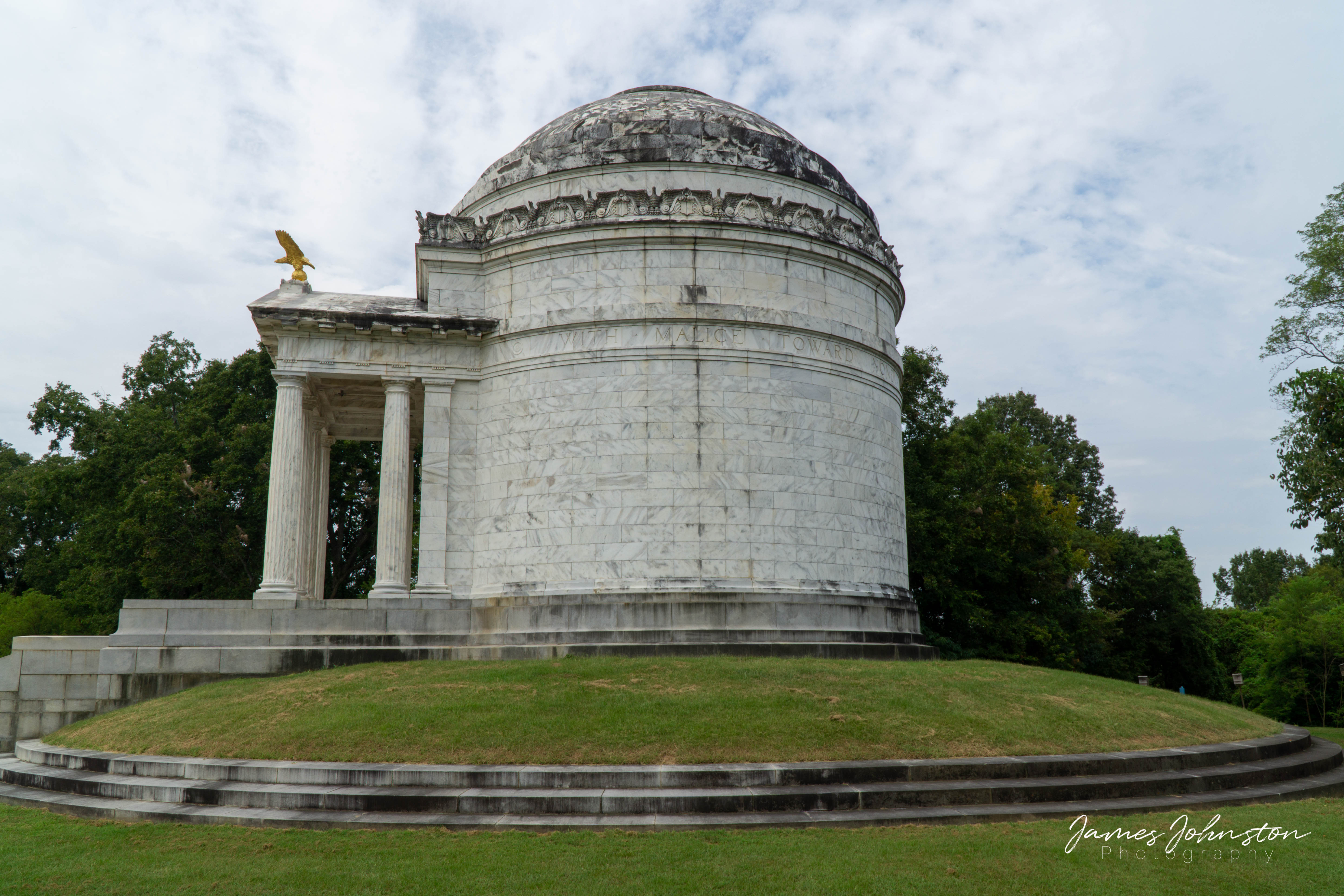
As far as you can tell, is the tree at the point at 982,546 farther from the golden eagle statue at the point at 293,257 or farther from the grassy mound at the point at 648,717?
the golden eagle statue at the point at 293,257

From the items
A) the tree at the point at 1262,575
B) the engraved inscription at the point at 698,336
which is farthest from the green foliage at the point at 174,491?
the tree at the point at 1262,575

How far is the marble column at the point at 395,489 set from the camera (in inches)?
933

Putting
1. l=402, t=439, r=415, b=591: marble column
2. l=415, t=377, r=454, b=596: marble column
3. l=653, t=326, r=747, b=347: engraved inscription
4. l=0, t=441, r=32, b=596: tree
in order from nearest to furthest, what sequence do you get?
l=653, t=326, r=747, b=347: engraved inscription
l=415, t=377, r=454, b=596: marble column
l=402, t=439, r=415, b=591: marble column
l=0, t=441, r=32, b=596: tree

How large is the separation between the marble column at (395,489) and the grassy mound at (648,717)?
4.19 meters

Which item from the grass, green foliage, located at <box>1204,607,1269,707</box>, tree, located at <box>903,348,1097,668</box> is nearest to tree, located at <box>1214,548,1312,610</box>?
green foliage, located at <box>1204,607,1269,707</box>

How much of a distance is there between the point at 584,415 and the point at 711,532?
4607 millimetres

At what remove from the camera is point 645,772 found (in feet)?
42.1

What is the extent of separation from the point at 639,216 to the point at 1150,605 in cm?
4009

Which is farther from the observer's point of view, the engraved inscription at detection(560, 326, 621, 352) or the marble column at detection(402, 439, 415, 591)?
the marble column at detection(402, 439, 415, 591)

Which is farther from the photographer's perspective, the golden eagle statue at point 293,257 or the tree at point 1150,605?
the tree at point 1150,605

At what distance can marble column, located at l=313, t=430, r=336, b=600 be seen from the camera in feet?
102

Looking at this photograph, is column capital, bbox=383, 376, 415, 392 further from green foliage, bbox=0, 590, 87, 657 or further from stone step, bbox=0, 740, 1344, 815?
green foliage, bbox=0, 590, 87, 657

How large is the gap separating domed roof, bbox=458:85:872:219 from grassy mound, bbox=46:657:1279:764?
14.8m

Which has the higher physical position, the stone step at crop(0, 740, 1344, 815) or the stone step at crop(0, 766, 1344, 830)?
the stone step at crop(0, 740, 1344, 815)
